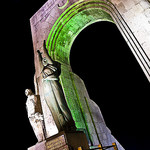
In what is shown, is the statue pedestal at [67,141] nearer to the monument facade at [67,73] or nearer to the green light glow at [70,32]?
the monument facade at [67,73]

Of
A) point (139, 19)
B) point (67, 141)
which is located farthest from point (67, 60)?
point (67, 141)

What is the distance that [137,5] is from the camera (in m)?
3.77

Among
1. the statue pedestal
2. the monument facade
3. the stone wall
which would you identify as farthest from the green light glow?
the statue pedestal

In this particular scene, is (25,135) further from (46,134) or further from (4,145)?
(46,134)

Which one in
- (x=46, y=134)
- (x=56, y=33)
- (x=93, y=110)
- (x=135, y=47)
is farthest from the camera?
(x=56, y=33)

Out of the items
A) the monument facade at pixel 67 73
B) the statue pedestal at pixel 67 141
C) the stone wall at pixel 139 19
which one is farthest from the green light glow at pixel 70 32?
the statue pedestal at pixel 67 141

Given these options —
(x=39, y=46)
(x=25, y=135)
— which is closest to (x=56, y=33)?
(x=39, y=46)

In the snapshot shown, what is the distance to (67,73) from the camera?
5926mm

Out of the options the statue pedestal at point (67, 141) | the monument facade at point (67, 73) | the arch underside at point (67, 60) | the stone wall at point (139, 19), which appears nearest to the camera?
the statue pedestal at point (67, 141)

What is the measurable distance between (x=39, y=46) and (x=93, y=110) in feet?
11.7

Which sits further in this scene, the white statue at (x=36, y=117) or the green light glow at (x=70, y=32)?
the green light glow at (x=70, y=32)

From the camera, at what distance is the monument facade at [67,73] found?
3.54 meters

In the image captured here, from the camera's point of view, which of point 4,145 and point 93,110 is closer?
point 93,110

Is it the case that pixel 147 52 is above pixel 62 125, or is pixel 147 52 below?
above
